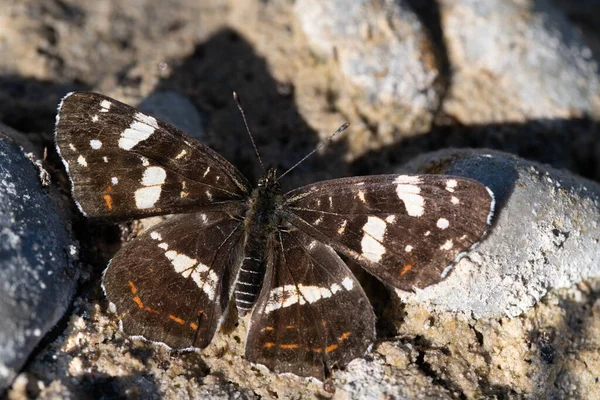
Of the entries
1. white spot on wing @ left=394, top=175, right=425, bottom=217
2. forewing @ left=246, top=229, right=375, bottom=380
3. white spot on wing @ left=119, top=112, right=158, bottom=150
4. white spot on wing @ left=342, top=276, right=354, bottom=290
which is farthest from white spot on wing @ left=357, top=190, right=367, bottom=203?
white spot on wing @ left=119, top=112, right=158, bottom=150

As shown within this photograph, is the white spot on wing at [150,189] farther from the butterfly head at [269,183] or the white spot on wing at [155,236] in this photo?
the butterfly head at [269,183]

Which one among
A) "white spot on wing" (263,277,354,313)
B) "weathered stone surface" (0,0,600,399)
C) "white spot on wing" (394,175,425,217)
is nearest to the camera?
"white spot on wing" (394,175,425,217)

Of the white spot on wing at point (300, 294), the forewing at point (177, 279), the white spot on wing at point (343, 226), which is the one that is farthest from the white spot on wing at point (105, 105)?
→ the white spot on wing at point (343, 226)

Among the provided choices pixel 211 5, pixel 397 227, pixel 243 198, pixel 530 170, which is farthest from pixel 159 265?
pixel 211 5

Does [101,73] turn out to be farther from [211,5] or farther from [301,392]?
[301,392]

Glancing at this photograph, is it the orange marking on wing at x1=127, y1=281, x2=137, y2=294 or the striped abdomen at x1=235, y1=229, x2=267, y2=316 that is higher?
the striped abdomen at x1=235, y1=229, x2=267, y2=316

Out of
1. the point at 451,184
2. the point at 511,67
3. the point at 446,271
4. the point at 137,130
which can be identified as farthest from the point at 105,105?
the point at 511,67

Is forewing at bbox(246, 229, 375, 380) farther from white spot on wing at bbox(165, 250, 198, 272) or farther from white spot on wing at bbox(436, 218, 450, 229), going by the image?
white spot on wing at bbox(436, 218, 450, 229)
